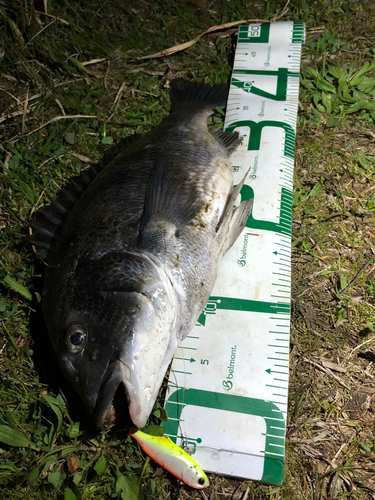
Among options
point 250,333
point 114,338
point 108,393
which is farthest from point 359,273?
point 108,393

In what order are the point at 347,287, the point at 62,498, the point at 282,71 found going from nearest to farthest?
the point at 62,498 → the point at 347,287 → the point at 282,71

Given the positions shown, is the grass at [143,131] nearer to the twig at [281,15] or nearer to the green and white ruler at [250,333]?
the twig at [281,15]

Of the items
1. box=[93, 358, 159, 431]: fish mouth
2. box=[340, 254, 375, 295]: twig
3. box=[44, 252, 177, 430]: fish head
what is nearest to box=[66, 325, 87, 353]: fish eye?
box=[44, 252, 177, 430]: fish head

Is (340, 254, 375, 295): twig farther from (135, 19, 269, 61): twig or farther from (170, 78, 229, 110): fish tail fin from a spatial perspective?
(135, 19, 269, 61): twig

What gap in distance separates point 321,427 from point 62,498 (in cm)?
189

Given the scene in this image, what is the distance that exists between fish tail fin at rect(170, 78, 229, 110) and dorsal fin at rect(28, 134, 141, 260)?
4.24ft

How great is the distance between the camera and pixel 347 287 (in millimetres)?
3115

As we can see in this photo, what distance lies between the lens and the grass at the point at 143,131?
2.58 m

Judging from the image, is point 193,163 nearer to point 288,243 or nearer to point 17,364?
point 288,243

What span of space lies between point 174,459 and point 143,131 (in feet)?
10.0

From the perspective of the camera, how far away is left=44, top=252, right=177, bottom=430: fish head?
6.66 feet

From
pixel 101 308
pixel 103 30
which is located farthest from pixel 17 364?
pixel 103 30

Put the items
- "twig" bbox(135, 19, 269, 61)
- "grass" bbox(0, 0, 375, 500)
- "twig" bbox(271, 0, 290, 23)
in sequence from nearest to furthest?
"grass" bbox(0, 0, 375, 500) < "twig" bbox(135, 19, 269, 61) < "twig" bbox(271, 0, 290, 23)

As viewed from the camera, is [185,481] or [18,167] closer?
[185,481]
